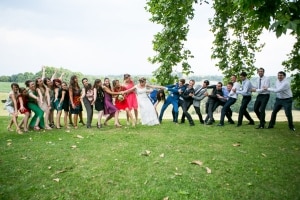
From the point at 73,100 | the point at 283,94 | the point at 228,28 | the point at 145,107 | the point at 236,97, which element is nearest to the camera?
the point at 283,94

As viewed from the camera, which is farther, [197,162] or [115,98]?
[115,98]

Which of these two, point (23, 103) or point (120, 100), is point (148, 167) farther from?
point (23, 103)

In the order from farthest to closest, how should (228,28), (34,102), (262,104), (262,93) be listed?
1. (228,28)
2. (262,93)
3. (262,104)
4. (34,102)

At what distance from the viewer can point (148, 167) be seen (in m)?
6.92

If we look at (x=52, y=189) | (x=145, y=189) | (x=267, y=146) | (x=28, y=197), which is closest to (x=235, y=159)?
(x=267, y=146)

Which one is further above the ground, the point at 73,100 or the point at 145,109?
the point at 73,100

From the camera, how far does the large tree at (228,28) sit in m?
5.16

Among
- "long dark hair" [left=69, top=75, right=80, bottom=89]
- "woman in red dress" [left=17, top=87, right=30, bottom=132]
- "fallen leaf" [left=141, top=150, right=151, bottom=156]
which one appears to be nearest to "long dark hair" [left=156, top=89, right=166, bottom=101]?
"long dark hair" [left=69, top=75, right=80, bottom=89]

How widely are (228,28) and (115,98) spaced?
36.3ft

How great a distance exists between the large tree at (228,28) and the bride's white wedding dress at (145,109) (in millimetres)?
2566

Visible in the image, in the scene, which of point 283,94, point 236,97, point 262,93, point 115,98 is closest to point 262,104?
point 262,93

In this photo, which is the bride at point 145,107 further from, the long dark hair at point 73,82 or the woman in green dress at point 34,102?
the woman in green dress at point 34,102

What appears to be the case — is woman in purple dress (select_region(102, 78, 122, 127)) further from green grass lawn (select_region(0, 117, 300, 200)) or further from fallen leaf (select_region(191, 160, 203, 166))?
fallen leaf (select_region(191, 160, 203, 166))

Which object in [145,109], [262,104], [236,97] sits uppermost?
[236,97]
